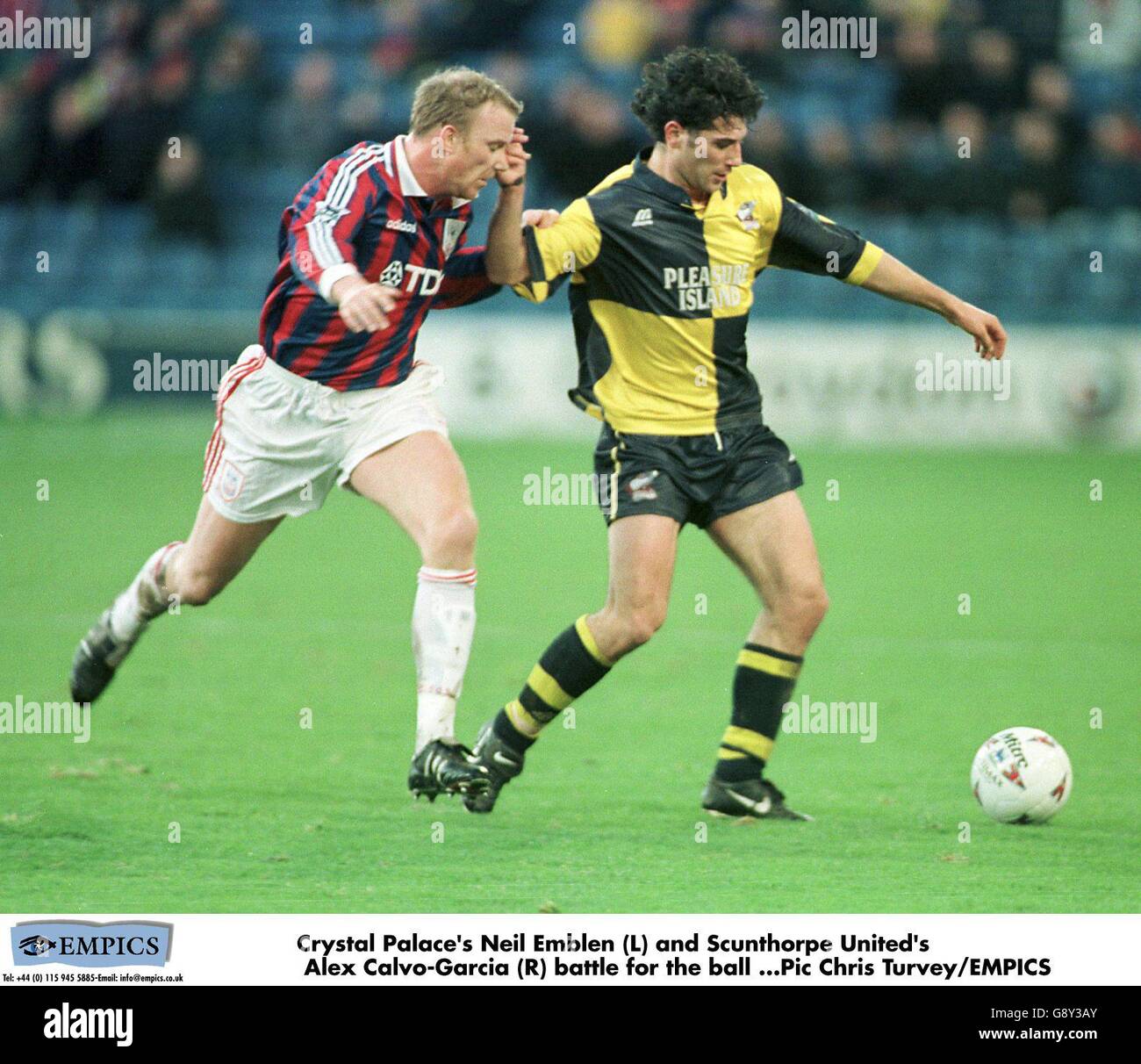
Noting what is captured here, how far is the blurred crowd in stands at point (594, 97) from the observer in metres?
17.5

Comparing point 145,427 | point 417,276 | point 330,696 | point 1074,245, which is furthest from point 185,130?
point 417,276

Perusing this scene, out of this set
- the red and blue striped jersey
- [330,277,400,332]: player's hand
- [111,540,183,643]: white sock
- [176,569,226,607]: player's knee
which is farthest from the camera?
[111,540,183,643]: white sock

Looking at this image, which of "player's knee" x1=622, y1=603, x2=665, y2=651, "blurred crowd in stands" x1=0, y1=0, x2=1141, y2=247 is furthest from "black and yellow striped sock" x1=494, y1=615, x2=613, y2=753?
"blurred crowd in stands" x1=0, y1=0, x2=1141, y2=247

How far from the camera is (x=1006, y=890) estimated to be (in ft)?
16.1

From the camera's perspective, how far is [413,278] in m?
5.68

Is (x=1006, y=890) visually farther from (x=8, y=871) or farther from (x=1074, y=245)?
(x=1074, y=245)

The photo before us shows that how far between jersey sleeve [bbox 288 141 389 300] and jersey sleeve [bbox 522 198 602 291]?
0.47 metres

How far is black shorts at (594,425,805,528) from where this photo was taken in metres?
5.74

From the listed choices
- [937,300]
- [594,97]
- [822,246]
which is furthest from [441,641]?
[594,97]

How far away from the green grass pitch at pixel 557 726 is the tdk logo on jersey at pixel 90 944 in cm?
38

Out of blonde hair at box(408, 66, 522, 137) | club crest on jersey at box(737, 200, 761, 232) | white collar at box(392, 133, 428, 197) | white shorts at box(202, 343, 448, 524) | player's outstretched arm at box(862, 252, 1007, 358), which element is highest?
blonde hair at box(408, 66, 522, 137)

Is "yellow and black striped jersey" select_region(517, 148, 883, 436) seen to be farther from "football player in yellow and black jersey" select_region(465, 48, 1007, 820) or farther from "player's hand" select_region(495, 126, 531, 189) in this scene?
"player's hand" select_region(495, 126, 531, 189)

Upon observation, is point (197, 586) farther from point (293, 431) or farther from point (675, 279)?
point (675, 279)

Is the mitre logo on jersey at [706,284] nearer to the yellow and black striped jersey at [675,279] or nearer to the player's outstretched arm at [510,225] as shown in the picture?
the yellow and black striped jersey at [675,279]
